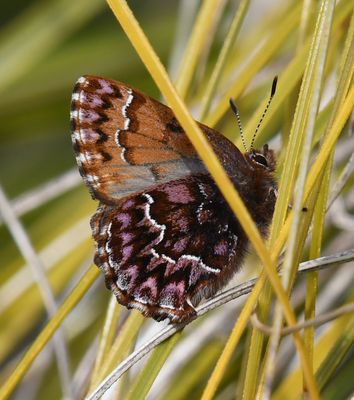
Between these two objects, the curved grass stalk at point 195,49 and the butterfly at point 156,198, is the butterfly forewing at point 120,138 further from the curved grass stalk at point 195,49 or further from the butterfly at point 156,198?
the curved grass stalk at point 195,49

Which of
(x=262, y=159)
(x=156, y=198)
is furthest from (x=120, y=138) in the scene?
(x=262, y=159)

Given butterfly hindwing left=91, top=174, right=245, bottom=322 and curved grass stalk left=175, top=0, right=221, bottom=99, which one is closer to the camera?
butterfly hindwing left=91, top=174, right=245, bottom=322

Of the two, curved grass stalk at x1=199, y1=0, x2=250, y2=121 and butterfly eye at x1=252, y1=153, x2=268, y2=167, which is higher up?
curved grass stalk at x1=199, y1=0, x2=250, y2=121

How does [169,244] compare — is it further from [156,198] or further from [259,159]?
[259,159]

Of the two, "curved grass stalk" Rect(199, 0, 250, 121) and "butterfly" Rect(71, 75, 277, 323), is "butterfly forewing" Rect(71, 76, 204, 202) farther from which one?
"curved grass stalk" Rect(199, 0, 250, 121)

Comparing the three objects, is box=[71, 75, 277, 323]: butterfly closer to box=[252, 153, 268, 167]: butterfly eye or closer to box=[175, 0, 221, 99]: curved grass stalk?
box=[252, 153, 268, 167]: butterfly eye

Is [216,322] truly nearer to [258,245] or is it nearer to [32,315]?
[32,315]

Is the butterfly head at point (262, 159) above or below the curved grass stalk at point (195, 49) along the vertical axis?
below

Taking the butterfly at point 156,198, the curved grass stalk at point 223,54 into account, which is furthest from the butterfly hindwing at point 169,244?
the curved grass stalk at point 223,54

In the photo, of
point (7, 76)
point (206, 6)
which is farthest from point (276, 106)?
point (7, 76)

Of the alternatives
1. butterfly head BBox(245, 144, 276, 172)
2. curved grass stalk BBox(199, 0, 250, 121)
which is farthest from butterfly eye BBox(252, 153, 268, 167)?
curved grass stalk BBox(199, 0, 250, 121)
